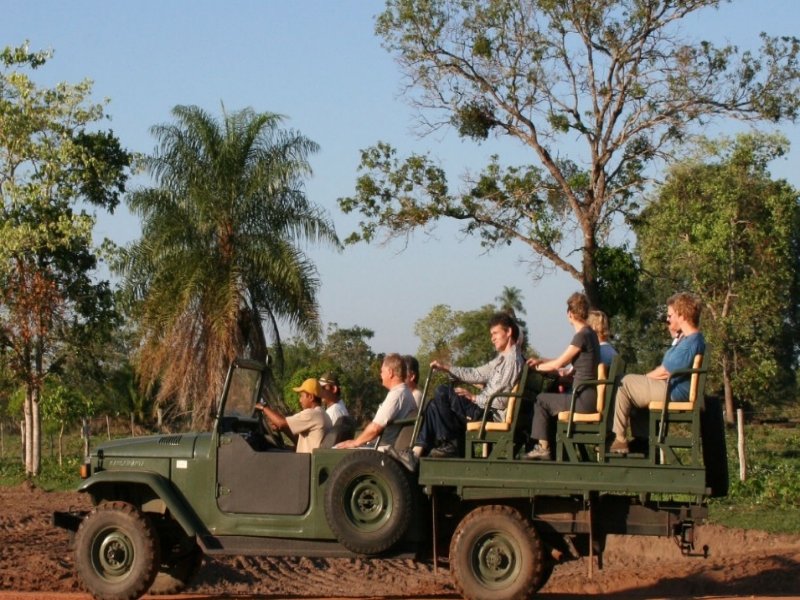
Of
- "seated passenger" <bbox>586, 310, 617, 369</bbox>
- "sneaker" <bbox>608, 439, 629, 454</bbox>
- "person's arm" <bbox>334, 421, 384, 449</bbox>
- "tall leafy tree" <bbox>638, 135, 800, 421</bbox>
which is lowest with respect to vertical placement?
"sneaker" <bbox>608, 439, 629, 454</bbox>

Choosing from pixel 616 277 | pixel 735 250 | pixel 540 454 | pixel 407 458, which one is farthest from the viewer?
pixel 735 250

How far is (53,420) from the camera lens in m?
29.7

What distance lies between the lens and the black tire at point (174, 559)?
1078cm

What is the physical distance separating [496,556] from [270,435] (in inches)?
86.2

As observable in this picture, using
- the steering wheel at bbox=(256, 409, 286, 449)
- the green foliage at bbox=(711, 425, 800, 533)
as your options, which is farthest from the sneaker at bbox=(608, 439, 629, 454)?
the green foliage at bbox=(711, 425, 800, 533)

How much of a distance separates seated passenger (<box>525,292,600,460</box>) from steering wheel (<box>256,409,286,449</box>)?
2.19m

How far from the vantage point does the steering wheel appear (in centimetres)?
1070

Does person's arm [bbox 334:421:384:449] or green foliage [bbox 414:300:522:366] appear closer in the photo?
person's arm [bbox 334:421:384:449]

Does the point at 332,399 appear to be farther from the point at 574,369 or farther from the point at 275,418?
the point at 574,369

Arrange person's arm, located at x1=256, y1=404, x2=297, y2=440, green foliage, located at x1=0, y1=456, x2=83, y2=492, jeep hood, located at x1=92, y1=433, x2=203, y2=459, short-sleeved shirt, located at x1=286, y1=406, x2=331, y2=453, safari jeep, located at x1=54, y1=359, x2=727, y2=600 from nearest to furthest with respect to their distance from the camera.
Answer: safari jeep, located at x1=54, y1=359, x2=727, y2=600 < jeep hood, located at x1=92, y1=433, x2=203, y2=459 < person's arm, located at x1=256, y1=404, x2=297, y2=440 < short-sleeved shirt, located at x1=286, y1=406, x2=331, y2=453 < green foliage, located at x1=0, y1=456, x2=83, y2=492

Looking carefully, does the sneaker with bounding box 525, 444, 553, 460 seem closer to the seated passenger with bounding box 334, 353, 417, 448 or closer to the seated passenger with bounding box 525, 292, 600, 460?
the seated passenger with bounding box 525, 292, 600, 460

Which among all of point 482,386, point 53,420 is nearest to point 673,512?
point 482,386

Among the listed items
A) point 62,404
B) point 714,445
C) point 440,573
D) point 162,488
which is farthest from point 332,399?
point 62,404

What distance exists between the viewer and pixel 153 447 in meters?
10.5
